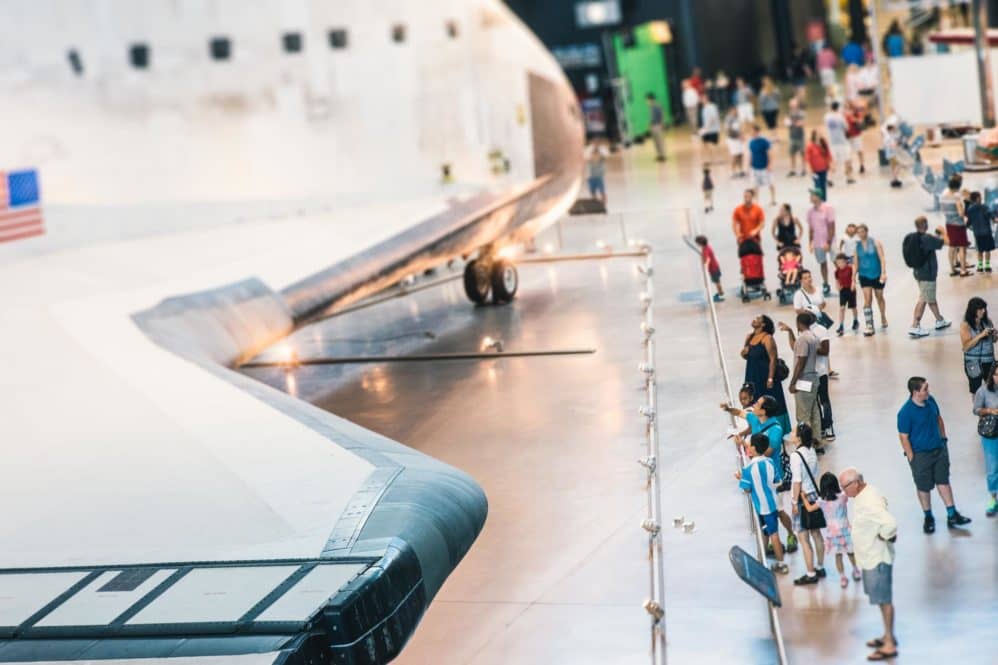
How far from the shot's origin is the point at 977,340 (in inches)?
555

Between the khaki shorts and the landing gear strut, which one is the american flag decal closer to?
the khaki shorts

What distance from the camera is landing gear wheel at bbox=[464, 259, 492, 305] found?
79.7 feet

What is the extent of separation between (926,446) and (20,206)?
25.7 feet

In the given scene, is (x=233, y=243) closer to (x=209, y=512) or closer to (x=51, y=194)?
(x=51, y=194)

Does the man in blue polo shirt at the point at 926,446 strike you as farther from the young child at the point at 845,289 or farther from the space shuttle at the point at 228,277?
the young child at the point at 845,289

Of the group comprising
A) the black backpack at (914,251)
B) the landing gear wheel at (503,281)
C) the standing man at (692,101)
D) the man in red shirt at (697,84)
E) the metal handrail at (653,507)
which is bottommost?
the metal handrail at (653,507)

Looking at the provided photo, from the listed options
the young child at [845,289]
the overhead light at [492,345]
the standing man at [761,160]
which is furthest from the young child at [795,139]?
the overhead light at [492,345]

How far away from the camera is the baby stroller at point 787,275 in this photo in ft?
67.6

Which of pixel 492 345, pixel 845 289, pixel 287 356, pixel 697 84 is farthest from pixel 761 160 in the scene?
pixel 697 84

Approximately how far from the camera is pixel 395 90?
16984mm

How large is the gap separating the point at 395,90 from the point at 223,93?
3.35 m

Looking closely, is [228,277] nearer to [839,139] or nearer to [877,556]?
[877,556]

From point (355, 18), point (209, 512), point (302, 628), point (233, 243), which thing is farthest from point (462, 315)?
point (302, 628)

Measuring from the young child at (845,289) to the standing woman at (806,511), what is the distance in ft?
23.7
